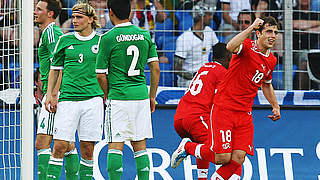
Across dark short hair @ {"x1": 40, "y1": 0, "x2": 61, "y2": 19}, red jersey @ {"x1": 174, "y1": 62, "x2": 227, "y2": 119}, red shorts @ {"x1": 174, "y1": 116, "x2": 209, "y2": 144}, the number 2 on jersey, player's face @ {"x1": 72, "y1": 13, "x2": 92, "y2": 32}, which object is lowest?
red shorts @ {"x1": 174, "y1": 116, "x2": 209, "y2": 144}

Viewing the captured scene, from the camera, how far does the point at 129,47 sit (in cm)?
621

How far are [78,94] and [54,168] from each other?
819 millimetres

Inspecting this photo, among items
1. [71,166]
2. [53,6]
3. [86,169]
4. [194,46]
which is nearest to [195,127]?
[86,169]

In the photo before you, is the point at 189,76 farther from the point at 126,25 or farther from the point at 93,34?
the point at 126,25

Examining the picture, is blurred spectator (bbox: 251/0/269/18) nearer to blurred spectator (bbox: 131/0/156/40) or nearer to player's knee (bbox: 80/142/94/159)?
blurred spectator (bbox: 131/0/156/40)

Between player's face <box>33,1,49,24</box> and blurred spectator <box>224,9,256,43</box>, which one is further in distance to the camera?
blurred spectator <box>224,9,256,43</box>

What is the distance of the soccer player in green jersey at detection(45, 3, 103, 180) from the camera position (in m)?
6.73

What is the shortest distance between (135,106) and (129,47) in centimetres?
58

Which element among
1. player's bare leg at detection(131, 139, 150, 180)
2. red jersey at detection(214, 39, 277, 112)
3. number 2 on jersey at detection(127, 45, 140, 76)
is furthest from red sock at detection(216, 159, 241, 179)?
number 2 on jersey at detection(127, 45, 140, 76)

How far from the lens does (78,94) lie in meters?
6.82

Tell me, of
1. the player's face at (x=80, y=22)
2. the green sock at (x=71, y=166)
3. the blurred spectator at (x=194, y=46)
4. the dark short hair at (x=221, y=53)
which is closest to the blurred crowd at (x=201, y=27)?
the blurred spectator at (x=194, y=46)

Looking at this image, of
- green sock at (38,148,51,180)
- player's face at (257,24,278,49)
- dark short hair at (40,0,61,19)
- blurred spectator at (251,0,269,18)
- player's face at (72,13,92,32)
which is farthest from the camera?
blurred spectator at (251,0,269,18)

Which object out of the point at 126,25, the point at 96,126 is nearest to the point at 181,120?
the point at 96,126

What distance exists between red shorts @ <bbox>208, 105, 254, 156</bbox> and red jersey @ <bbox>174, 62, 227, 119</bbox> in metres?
0.64
